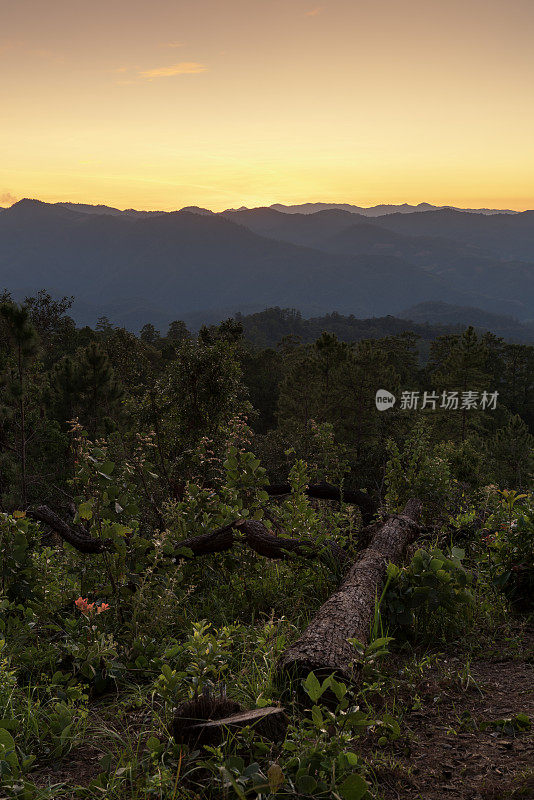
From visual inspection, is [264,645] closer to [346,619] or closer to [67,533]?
[346,619]

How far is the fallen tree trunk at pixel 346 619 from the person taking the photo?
289 cm

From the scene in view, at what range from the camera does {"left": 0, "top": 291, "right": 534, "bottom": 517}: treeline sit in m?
9.74

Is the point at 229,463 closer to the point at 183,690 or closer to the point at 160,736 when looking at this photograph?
the point at 183,690

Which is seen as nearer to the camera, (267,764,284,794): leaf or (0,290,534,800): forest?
(267,764,284,794): leaf

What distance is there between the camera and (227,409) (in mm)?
16500

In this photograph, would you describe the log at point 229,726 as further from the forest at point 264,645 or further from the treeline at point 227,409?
the treeline at point 227,409

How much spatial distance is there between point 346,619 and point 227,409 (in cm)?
1335

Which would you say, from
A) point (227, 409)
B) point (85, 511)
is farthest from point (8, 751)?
point (227, 409)

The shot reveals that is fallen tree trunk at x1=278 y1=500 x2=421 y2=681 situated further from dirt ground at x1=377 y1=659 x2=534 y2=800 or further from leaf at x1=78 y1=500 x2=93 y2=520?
leaf at x1=78 y1=500 x2=93 y2=520

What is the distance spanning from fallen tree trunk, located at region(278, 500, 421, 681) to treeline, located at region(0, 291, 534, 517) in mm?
1849

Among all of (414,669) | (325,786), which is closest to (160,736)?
(325,786)

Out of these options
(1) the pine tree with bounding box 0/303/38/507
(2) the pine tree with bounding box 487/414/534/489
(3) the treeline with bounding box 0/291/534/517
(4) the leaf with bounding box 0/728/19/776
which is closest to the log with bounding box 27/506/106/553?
(3) the treeline with bounding box 0/291/534/517

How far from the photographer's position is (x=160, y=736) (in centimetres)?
246

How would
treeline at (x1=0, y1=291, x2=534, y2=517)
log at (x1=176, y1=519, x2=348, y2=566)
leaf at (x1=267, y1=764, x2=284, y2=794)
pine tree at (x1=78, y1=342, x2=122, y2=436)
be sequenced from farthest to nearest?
pine tree at (x1=78, y1=342, x2=122, y2=436) < treeline at (x1=0, y1=291, x2=534, y2=517) < log at (x1=176, y1=519, x2=348, y2=566) < leaf at (x1=267, y1=764, x2=284, y2=794)
